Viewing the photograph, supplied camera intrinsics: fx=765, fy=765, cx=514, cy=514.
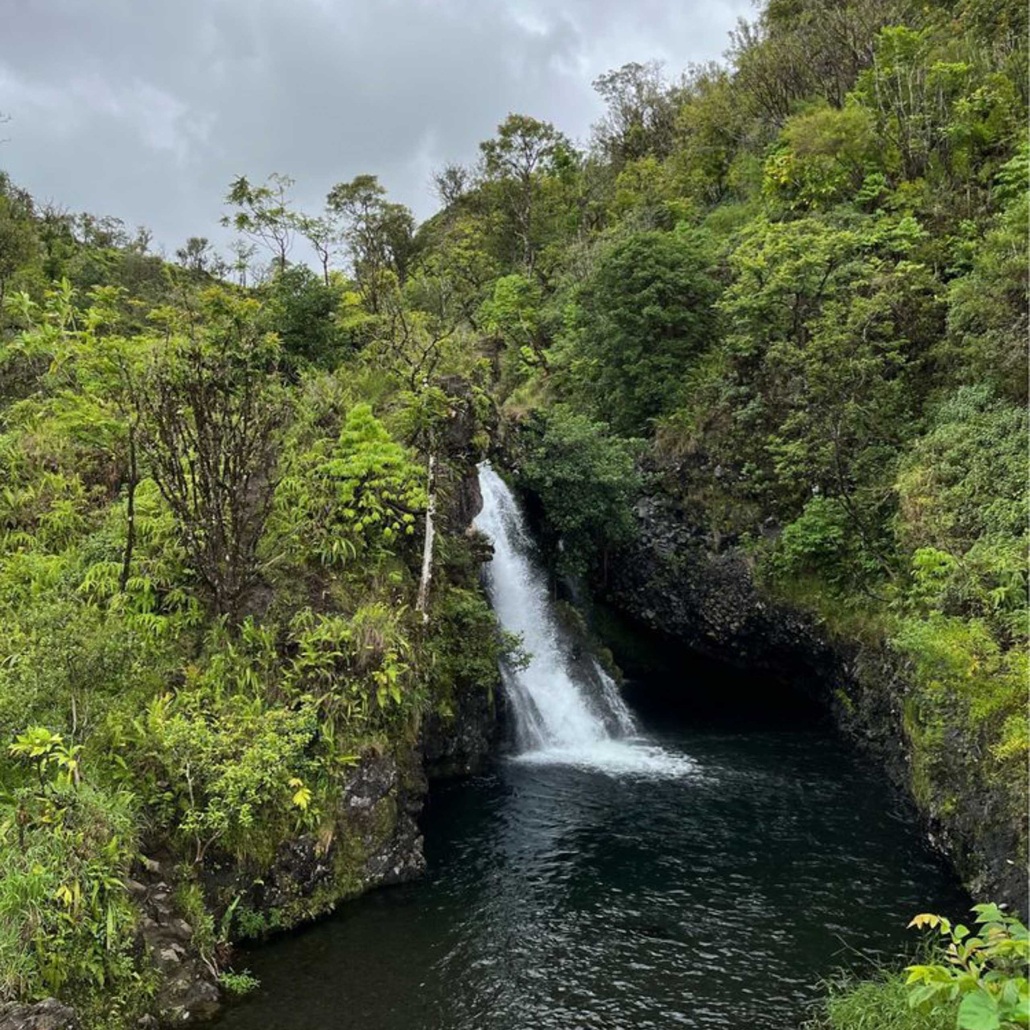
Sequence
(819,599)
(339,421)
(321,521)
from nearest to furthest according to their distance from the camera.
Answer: (321,521) < (339,421) < (819,599)

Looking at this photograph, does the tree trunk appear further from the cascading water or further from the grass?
the grass

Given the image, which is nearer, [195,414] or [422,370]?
[195,414]

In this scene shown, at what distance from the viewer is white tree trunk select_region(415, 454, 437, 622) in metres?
16.4

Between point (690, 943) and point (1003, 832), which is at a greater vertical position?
point (1003, 832)

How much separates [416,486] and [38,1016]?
11.0 meters

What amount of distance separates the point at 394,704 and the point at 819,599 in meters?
12.3

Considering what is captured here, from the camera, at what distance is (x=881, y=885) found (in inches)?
511

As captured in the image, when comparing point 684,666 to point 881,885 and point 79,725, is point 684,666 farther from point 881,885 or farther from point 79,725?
point 79,725

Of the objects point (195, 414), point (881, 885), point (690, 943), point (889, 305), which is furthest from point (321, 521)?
point (889, 305)

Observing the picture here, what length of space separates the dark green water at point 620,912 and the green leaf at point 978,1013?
7.57 metres

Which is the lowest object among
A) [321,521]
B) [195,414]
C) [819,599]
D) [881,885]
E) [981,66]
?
[881,885]

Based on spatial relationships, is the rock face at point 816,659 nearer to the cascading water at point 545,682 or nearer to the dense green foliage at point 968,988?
the cascading water at point 545,682

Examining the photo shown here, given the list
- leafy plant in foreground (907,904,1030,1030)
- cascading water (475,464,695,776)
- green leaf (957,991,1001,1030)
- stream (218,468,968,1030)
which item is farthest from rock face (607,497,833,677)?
green leaf (957,991,1001,1030)

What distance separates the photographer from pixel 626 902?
12.6 meters
